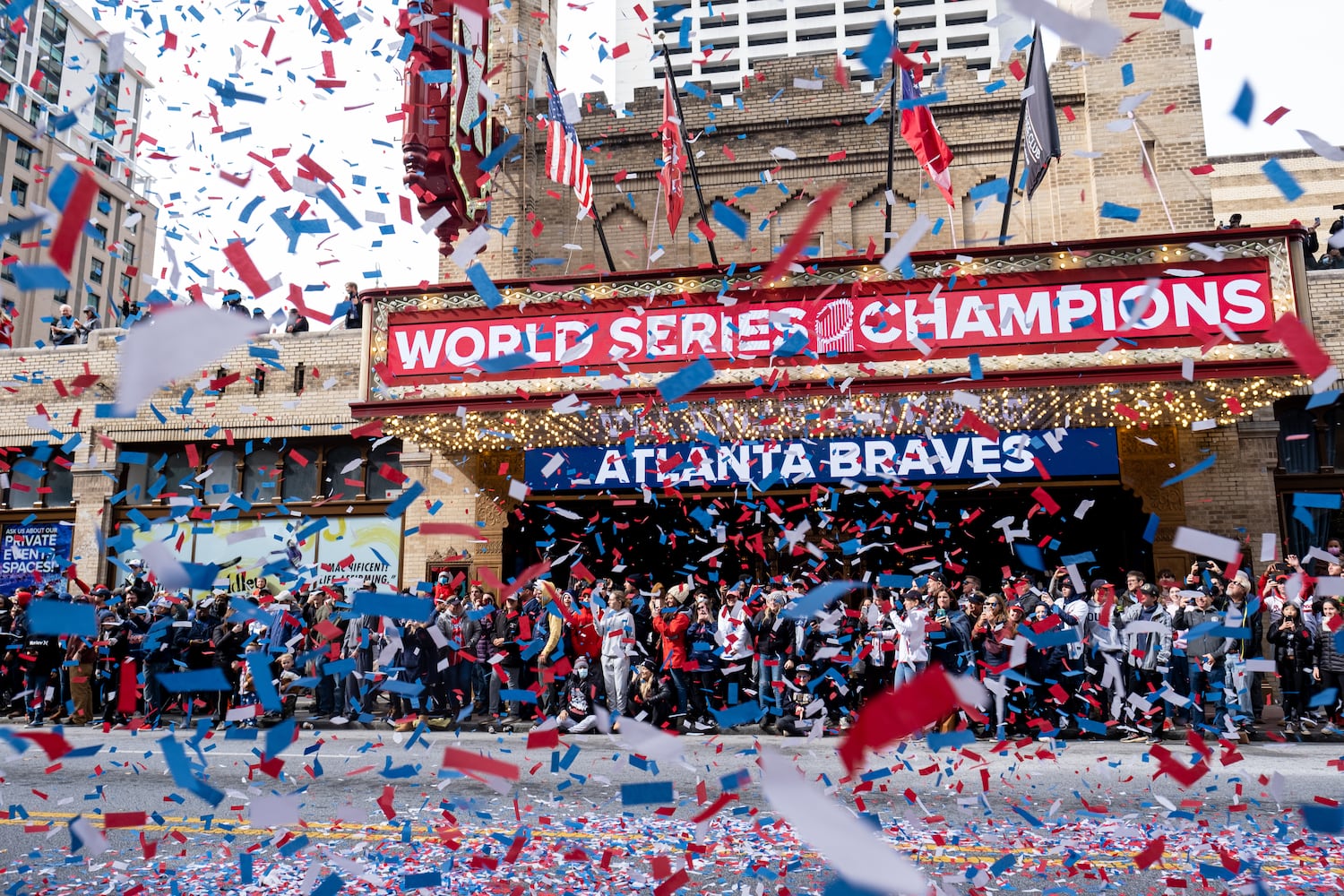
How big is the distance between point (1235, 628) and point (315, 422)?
577 inches

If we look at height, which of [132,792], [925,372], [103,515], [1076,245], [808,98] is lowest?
[132,792]

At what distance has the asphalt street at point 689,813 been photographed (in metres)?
5.11

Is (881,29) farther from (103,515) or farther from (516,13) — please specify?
(103,515)

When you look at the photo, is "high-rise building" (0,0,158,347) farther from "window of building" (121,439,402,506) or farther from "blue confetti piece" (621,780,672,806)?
"blue confetti piece" (621,780,672,806)

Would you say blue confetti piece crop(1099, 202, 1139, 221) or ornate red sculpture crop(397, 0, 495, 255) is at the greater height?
ornate red sculpture crop(397, 0, 495, 255)

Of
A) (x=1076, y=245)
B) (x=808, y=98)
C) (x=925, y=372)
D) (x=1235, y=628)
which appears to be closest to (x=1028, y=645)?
(x=1235, y=628)

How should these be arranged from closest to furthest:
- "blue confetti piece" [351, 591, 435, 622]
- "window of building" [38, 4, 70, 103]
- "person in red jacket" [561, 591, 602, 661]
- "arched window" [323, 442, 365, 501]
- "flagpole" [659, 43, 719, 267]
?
1. "blue confetti piece" [351, 591, 435, 622]
2. "person in red jacket" [561, 591, 602, 661]
3. "flagpole" [659, 43, 719, 267]
4. "arched window" [323, 442, 365, 501]
5. "window of building" [38, 4, 70, 103]

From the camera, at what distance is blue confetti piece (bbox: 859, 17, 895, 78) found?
4.40 metres

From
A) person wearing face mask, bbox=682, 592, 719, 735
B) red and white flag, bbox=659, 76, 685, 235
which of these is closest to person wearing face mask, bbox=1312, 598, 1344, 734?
person wearing face mask, bbox=682, 592, 719, 735

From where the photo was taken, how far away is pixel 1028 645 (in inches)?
445

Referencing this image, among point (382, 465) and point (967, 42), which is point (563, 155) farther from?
point (967, 42)

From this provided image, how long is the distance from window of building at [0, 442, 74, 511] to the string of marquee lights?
7.87 m

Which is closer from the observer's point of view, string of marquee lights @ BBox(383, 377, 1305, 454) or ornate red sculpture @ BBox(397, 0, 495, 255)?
string of marquee lights @ BBox(383, 377, 1305, 454)

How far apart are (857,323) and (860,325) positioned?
64mm
